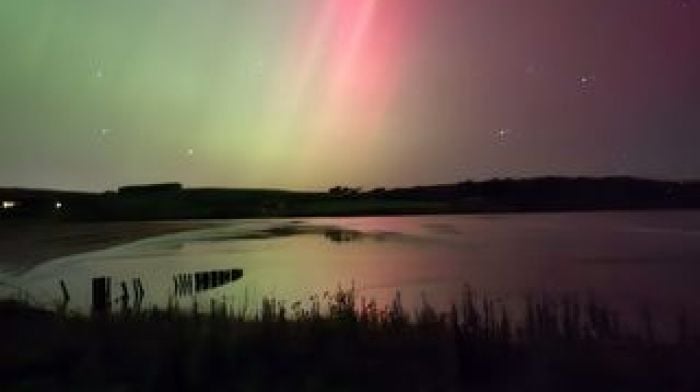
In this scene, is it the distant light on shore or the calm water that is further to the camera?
the distant light on shore

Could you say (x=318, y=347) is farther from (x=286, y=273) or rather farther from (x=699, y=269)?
(x=699, y=269)

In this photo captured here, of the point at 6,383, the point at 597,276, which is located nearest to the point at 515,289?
the point at 597,276

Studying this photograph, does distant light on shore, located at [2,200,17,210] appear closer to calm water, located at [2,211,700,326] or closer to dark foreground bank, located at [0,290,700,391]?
calm water, located at [2,211,700,326]

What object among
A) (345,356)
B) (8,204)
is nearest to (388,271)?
(345,356)

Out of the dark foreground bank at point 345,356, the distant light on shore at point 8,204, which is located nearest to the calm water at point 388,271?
the dark foreground bank at point 345,356

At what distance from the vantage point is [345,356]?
14.7m

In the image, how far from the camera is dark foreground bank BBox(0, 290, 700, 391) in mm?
13188

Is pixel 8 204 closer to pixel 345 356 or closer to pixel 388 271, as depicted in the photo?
pixel 388 271

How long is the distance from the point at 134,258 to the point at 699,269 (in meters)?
46.4

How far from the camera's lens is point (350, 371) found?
45.5 ft

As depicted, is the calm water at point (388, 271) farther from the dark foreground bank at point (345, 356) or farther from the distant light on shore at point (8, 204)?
the distant light on shore at point (8, 204)

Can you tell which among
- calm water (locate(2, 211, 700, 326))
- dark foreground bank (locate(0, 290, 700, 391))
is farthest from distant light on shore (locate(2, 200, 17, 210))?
dark foreground bank (locate(0, 290, 700, 391))

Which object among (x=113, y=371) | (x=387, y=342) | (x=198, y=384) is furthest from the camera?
(x=387, y=342)

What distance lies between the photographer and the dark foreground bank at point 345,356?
43.3ft
